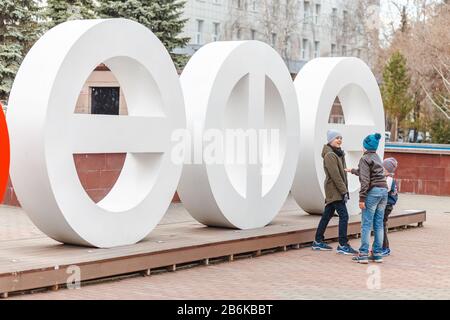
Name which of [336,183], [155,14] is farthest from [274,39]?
[336,183]

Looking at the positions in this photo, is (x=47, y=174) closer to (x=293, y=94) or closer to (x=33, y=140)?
(x=33, y=140)

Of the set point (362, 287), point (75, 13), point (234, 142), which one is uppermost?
point (75, 13)

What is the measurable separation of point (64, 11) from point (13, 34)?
2065mm

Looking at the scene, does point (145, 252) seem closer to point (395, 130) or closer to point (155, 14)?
point (155, 14)

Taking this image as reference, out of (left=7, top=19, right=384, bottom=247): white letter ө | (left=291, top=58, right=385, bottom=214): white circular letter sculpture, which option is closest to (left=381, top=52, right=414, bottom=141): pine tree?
(left=291, top=58, right=385, bottom=214): white circular letter sculpture

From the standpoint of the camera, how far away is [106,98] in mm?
25594

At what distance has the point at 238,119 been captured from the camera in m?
14.2

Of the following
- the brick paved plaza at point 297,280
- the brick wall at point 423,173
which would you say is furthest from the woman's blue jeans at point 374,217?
the brick wall at point 423,173

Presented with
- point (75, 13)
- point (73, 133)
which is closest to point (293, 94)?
point (73, 133)

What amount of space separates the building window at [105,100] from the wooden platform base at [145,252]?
10807 mm

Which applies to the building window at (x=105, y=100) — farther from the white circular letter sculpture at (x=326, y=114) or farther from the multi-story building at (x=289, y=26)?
the multi-story building at (x=289, y=26)

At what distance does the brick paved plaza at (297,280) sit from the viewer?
33.3 feet

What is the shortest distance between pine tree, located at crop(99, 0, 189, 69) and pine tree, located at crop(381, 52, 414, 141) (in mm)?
16078
